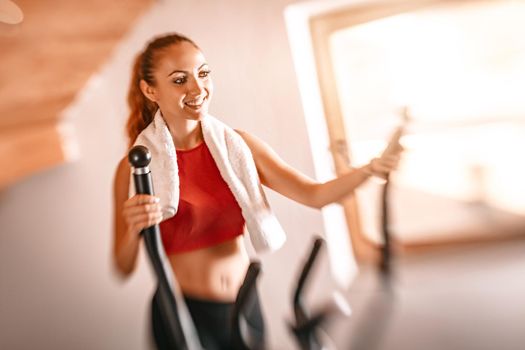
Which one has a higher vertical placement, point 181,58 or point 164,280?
point 181,58

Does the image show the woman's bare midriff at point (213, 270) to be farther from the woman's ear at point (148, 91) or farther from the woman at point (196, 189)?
the woman's ear at point (148, 91)

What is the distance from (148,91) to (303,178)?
0.14m

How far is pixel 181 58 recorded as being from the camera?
19.5 inches

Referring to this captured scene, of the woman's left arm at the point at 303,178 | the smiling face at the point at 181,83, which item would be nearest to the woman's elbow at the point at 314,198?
the woman's left arm at the point at 303,178

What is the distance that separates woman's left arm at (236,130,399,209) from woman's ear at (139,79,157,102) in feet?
0.23

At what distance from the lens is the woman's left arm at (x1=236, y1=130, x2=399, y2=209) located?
52 centimetres

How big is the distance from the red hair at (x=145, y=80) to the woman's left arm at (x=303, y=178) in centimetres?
7

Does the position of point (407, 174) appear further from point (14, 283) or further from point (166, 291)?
point (14, 283)

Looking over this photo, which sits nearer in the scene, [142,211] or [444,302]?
[142,211]

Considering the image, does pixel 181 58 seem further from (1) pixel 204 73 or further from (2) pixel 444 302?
(2) pixel 444 302

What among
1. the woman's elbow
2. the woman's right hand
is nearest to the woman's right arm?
the woman's right hand

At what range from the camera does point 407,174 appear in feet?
1.86

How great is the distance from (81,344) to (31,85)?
0.84 feet

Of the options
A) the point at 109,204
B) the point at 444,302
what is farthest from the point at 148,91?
the point at 444,302
